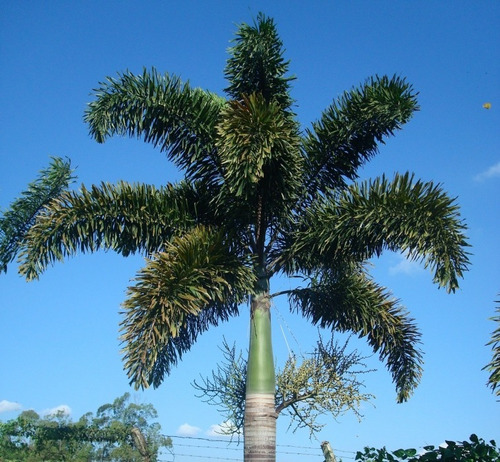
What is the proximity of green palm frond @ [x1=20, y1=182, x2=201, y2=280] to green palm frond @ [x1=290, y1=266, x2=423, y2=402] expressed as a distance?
9.75 feet

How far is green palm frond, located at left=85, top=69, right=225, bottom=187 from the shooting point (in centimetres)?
1214

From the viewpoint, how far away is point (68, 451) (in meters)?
14.3

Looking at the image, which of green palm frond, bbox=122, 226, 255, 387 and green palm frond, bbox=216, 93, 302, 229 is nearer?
green palm frond, bbox=122, 226, 255, 387

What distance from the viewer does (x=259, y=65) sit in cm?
1227

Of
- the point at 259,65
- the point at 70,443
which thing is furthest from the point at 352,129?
the point at 70,443

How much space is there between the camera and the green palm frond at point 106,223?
440 inches

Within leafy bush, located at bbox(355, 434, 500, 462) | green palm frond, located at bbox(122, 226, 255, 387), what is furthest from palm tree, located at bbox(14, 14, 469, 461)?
leafy bush, located at bbox(355, 434, 500, 462)

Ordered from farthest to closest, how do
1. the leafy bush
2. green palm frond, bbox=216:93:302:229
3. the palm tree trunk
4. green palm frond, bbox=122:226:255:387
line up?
the palm tree trunk
green palm frond, bbox=216:93:302:229
green palm frond, bbox=122:226:255:387
the leafy bush

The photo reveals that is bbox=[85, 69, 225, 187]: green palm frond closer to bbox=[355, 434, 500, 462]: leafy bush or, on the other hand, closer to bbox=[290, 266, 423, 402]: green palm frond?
bbox=[290, 266, 423, 402]: green palm frond

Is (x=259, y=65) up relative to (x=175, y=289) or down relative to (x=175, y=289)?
up

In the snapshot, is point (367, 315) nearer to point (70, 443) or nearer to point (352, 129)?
point (352, 129)

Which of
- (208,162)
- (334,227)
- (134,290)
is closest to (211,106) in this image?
(208,162)

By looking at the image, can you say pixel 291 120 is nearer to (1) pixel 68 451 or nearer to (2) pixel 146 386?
(2) pixel 146 386

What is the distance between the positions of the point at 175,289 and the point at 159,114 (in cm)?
381
